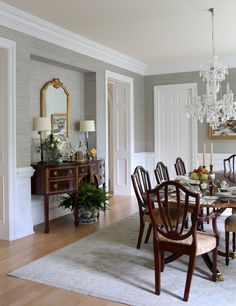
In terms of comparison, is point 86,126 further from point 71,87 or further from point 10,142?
point 10,142

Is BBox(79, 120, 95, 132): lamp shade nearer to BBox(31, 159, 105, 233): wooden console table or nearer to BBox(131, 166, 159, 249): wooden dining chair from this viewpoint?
BBox(31, 159, 105, 233): wooden console table

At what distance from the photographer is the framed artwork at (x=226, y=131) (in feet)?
24.1

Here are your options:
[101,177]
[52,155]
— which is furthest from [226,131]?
[52,155]

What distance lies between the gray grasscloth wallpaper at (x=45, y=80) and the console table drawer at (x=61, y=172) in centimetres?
32

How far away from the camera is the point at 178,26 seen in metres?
5.23

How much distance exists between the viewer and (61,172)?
5.09 metres

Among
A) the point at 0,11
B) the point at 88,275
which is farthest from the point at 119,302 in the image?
the point at 0,11

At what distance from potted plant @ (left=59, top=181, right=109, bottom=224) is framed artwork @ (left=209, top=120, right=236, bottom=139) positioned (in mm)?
3027

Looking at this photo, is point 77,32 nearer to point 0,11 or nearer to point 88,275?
point 0,11

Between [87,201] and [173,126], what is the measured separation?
3.41 meters

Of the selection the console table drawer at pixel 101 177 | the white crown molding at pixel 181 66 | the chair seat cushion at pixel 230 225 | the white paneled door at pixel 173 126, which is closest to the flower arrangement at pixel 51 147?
the console table drawer at pixel 101 177

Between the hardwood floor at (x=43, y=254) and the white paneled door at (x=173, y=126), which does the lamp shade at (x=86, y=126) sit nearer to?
the hardwood floor at (x=43, y=254)

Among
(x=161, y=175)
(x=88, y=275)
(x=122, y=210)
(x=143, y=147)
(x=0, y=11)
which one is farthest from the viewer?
(x=143, y=147)

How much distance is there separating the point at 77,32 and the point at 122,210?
3.00m
